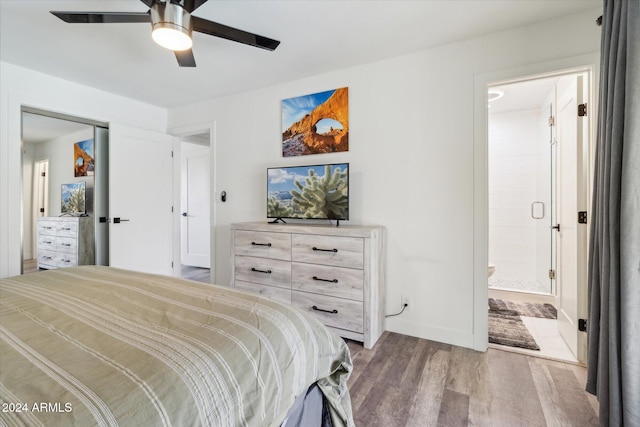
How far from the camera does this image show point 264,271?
2654 mm

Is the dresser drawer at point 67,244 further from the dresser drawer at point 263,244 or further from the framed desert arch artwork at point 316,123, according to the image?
the framed desert arch artwork at point 316,123

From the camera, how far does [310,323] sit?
3.74ft

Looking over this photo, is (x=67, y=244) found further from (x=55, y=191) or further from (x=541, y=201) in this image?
(x=541, y=201)

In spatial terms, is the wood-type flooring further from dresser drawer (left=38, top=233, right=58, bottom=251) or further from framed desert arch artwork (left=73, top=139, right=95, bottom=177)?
framed desert arch artwork (left=73, top=139, right=95, bottom=177)

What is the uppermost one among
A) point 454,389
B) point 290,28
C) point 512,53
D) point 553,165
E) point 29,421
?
point 290,28

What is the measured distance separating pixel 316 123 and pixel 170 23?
1603 millimetres

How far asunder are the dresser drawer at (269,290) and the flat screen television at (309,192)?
27.4 inches

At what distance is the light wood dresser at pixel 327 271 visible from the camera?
A: 2.25 m

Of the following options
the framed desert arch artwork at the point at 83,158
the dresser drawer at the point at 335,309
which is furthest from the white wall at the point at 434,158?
the framed desert arch artwork at the point at 83,158

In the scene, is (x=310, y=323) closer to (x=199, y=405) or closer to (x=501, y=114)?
(x=199, y=405)

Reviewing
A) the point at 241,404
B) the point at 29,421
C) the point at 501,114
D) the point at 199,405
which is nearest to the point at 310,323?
the point at 241,404

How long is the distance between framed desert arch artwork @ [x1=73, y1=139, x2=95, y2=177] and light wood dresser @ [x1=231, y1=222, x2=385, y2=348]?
219 centimetres

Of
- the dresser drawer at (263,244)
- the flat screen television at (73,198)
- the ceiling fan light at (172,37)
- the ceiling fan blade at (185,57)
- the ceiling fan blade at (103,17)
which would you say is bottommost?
the dresser drawer at (263,244)

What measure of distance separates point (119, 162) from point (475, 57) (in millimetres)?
Answer: 3812
